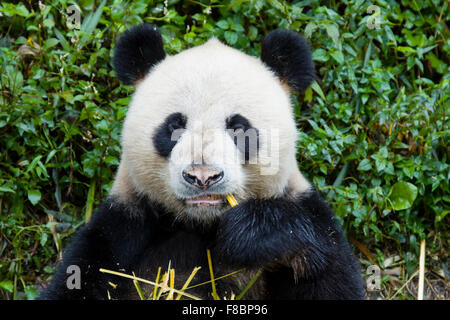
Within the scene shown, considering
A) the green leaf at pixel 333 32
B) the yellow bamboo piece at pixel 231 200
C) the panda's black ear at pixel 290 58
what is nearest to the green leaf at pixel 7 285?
the yellow bamboo piece at pixel 231 200

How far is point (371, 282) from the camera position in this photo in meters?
4.81

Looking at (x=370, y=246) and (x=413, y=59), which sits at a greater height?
(x=413, y=59)

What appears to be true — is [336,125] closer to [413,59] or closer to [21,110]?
[413,59]

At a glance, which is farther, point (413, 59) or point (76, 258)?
point (413, 59)

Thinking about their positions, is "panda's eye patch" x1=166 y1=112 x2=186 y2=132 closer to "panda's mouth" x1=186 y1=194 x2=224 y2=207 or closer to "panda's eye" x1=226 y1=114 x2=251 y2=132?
"panda's eye" x1=226 y1=114 x2=251 y2=132

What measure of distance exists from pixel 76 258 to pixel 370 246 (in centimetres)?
251

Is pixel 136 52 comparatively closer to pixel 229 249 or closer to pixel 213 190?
pixel 213 190

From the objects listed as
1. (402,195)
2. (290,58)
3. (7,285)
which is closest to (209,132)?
(290,58)

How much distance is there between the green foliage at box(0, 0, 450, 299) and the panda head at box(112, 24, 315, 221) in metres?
1.06

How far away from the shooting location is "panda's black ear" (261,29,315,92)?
386 centimetres

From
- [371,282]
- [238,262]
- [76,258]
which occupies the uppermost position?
[238,262]

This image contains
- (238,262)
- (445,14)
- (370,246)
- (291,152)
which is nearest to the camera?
(238,262)

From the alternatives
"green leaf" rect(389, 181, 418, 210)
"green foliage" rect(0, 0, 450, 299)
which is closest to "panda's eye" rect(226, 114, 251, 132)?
"green foliage" rect(0, 0, 450, 299)

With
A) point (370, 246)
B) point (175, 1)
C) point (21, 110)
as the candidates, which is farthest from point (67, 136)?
point (370, 246)
